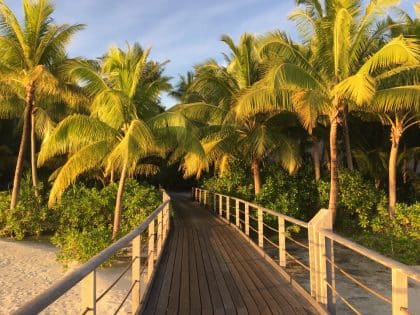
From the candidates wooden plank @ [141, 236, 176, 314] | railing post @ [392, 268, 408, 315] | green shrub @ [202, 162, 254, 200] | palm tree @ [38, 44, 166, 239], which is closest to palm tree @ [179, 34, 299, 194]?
green shrub @ [202, 162, 254, 200]

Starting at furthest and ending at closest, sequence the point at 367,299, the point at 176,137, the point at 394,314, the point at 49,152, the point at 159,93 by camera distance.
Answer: the point at 159,93, the point at 176,137, the point at 49,152, the point at 367,299, the point at 394,314

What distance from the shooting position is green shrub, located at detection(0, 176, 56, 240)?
57.2ft

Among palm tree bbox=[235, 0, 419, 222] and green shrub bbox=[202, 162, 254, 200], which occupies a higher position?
palm tree bbox=[235, 0, 419, 222]

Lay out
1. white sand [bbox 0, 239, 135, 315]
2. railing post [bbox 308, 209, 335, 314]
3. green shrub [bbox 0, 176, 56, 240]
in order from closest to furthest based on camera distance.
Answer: railing post [bbox 308, 209, 335, 314] → white sand [bbox 0, 239, 135, 315] → green shrub [bbox 0, 176, 56, 240]

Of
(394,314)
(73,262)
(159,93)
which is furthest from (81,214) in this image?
(394,314)

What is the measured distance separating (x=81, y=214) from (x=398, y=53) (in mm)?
12505

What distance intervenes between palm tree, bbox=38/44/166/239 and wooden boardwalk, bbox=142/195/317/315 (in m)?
3.41

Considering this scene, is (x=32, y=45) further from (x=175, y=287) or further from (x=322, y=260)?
(x=322, y=260)

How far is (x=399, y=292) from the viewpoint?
2812 mm

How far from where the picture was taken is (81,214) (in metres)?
17.5

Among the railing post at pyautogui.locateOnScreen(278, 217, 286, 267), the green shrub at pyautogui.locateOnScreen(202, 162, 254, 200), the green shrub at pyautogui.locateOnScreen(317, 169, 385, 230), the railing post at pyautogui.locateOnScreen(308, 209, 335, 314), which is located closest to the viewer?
the railing post at pyautogui.locateOnScreen(308, 209, 335, 314)

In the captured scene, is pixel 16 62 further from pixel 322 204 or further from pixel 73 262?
pixel 322 204

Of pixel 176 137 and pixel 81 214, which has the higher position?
pixel 176 137

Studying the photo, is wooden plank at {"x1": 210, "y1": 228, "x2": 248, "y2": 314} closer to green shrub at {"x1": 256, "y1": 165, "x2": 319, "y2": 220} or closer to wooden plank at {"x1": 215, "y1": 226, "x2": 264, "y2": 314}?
wooden plank at {"x1": 215, "y1": 226, "x2": 264, "y2": 314}
